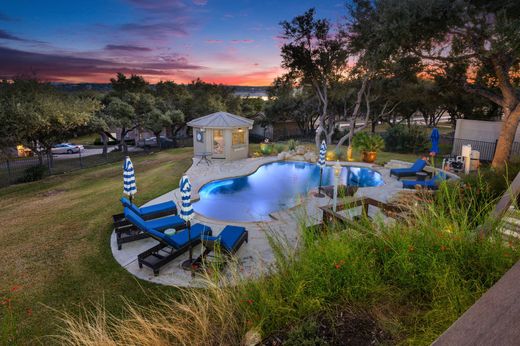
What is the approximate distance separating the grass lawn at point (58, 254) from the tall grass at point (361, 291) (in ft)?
6.52

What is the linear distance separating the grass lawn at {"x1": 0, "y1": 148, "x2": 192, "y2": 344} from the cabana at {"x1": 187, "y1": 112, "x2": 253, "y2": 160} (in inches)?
231

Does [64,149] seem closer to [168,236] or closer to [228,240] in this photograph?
[168,236]

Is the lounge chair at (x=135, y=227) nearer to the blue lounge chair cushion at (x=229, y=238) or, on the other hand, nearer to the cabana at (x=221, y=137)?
the blue lounge chair cushion at (x=229, y=238)

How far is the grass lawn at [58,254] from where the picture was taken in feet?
16.3

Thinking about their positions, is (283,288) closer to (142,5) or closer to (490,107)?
(142,5)

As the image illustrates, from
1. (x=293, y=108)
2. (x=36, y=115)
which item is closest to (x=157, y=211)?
(x=36, y=115)

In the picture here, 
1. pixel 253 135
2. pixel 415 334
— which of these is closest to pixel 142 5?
pixel 415 334

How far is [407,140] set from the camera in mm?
20500

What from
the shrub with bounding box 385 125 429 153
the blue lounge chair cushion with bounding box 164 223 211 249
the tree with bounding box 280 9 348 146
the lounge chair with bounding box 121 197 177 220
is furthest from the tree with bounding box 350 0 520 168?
the lounge chair with bounding box 121 197 177 220

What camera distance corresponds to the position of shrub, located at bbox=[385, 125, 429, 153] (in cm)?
2036

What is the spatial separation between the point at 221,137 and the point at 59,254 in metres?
13.0

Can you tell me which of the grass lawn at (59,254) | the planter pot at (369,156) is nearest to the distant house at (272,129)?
the planter pot at (369,156)

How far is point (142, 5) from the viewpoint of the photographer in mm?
14195

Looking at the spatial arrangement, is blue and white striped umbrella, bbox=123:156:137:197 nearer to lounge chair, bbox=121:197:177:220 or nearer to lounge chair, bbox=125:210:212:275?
lounge chair, bbox=121:197:177:220
